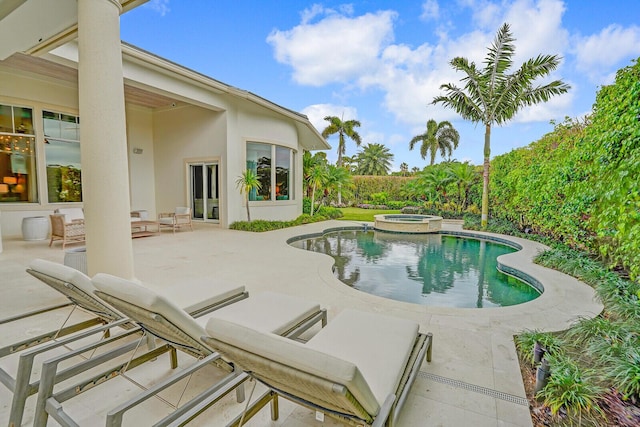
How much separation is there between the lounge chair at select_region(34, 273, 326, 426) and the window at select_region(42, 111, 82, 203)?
11271 mm

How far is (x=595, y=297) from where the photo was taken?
16.0 feet

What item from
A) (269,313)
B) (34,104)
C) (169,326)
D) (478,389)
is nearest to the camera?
(169,326)

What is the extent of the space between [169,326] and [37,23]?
6.48m

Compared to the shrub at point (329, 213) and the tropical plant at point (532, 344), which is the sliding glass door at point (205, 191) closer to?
the shrub at point (329, 213)

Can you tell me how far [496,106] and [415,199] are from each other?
11.2m

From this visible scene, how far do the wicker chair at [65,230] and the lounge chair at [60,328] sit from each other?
21.5ft

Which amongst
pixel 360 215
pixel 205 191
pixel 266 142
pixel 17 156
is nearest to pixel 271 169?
pixel 266 142

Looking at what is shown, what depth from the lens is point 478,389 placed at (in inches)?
103

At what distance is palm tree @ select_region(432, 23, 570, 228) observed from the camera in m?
11.7

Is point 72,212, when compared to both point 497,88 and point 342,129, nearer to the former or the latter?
point 497,88

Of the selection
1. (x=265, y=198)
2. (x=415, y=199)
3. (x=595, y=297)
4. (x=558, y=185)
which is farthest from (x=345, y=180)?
(x=595, y=297)

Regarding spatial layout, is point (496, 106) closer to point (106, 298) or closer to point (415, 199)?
point (415, 199)

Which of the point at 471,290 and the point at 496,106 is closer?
the point at 471,290

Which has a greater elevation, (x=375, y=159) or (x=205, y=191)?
(x=375, y=159)
